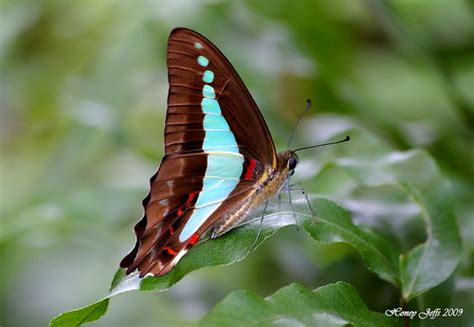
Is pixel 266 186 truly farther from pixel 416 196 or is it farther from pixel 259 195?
pixel 416 196

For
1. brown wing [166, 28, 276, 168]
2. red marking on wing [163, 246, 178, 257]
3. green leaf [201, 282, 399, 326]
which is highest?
brown wing [166, 28, 276, 168]

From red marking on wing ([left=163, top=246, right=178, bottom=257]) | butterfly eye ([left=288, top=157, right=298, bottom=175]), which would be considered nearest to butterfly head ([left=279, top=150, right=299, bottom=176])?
butterfly eye ([left=288, top=157, right=298, bottom=175])

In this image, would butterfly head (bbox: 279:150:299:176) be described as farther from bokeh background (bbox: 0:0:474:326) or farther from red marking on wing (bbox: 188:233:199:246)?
red marking on wing (bbox: 188:233:199:246)

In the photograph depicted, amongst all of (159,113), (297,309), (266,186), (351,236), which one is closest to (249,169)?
(266,186)

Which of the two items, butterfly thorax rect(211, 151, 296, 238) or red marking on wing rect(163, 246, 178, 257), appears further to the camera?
butterfly thorax rect(211, 151, 296, 238)

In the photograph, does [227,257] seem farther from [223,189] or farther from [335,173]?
[335,173]

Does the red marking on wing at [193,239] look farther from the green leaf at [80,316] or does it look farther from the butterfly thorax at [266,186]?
the green leaf at [80,316]
